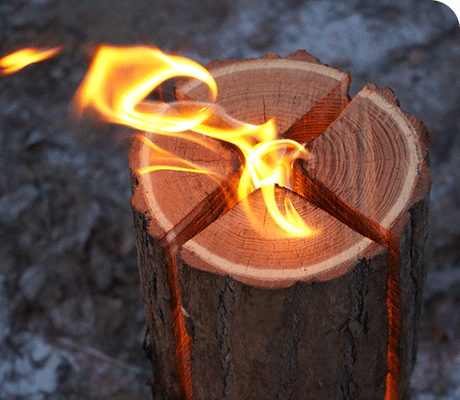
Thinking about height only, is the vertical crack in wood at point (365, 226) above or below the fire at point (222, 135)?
below

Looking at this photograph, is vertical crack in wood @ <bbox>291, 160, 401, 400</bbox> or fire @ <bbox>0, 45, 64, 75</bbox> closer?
vertical crack in wood @ <bbox>291, 160, 401, 400</bbox>

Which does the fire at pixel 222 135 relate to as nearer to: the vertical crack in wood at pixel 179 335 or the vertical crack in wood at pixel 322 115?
the vertical crack in wood at pixel 322 115

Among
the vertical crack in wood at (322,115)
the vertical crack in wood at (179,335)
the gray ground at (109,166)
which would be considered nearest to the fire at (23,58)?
the gray ground at (109,166)

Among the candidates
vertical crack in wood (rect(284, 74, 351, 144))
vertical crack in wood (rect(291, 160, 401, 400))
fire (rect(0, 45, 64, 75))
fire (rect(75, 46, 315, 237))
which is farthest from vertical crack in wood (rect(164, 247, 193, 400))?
fire (rect(0, 45, 64, 75))

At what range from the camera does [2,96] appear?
11.0 ft

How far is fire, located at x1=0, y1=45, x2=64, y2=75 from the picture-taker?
346 cm

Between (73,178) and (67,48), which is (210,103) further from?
(67,48)

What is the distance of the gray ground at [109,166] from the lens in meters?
2.67

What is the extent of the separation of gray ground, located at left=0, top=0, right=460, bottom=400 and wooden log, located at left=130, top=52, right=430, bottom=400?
0.70m

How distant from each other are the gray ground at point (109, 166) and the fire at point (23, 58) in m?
0.05

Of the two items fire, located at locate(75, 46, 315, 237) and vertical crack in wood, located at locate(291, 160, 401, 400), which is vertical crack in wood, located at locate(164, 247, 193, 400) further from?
vertical crack in wood, located at locate(291, 160, 401, 400)

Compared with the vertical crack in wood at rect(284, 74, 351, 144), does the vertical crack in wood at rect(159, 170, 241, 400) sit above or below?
below

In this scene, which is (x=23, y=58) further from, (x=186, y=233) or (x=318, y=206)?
(x=318, y=206)

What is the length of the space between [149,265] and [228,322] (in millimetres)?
301
